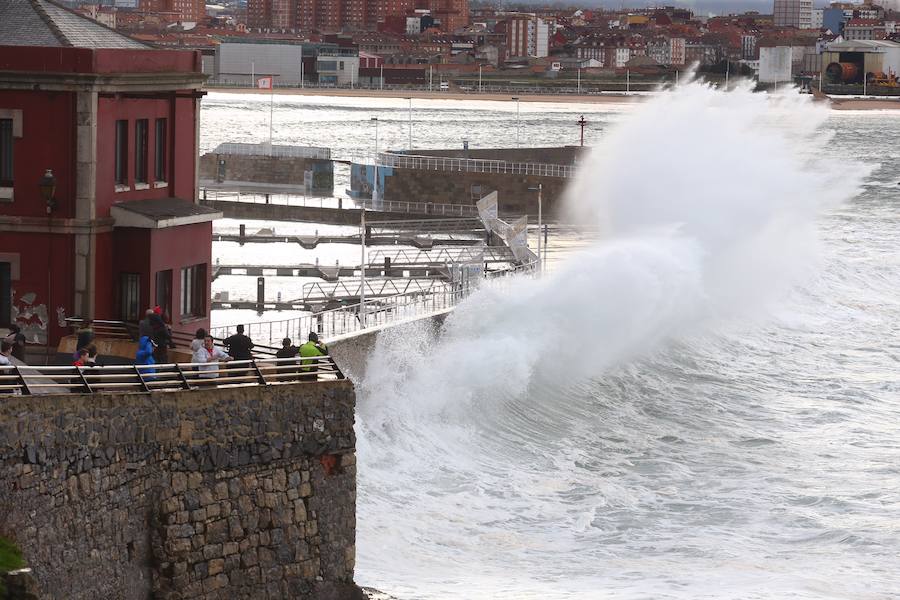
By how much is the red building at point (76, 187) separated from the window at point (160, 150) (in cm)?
34

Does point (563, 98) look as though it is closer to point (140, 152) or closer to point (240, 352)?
point (140, 152)

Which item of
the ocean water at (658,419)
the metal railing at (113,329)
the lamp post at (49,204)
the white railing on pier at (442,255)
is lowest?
the ocean water at (658,419)

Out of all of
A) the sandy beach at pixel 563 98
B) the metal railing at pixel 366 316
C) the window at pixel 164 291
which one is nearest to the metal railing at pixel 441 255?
the metal railing at pixel 366 316

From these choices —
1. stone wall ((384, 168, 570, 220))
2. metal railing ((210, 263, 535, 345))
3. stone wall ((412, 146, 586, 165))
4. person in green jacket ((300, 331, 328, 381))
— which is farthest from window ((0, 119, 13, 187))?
stone wall ((412, 146, 586, 165))

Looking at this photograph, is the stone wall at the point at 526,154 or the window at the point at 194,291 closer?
the window at the point at 194,291

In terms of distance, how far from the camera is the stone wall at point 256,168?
181 feet

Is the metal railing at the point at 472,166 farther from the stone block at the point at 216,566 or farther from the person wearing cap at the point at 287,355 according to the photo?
the stone block at the point at 216,566

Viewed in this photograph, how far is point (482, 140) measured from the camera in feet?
376

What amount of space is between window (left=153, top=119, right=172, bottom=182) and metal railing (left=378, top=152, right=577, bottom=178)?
105 ft

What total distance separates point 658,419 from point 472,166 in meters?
30.2

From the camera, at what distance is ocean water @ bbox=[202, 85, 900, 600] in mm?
17062

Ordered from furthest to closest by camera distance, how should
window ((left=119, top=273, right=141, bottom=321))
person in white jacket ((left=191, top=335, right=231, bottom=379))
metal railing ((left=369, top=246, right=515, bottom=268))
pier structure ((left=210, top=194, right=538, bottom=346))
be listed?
metal railing ((left=369, top=246, right=515, bottom=268)) < pier structure ((left=210, top=194, right=538, bottom=346)) < window ((left=119, top=273, right=141, bottom=321)) < person in white jacket ((left=191, top=335, right=231, bottom=379))

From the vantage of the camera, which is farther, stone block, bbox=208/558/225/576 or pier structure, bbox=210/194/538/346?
pier structure, bbox=210/194/538/346

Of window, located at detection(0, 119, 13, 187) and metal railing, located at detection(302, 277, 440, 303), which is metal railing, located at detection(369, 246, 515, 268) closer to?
metal railing, located at detection(302, 277, 440, 303)
